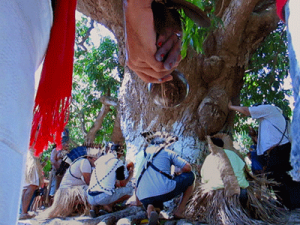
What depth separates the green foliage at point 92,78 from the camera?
9.09 m

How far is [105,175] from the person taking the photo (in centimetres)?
530

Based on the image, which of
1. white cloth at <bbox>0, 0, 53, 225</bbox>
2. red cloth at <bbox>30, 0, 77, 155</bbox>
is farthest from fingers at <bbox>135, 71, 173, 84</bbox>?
white cloth at <bbox>0, 0, 53, 225</bbox>

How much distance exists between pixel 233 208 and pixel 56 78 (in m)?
3.64

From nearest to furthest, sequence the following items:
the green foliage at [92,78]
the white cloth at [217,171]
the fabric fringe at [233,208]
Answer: the fabric fringe at [233,208]
the white cloth at [217,171]
the green foliage at [92,78]

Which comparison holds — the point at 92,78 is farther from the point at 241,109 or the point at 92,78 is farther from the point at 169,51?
the point at 169,51

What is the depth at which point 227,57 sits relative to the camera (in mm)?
5586

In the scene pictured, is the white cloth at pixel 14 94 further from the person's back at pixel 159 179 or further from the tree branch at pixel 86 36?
the tree branch at pixel 86 36

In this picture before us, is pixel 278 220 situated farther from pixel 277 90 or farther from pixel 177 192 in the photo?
pixel 277 90

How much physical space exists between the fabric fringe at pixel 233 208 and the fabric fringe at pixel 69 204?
222 centimetres

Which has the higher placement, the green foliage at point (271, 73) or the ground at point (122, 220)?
the green foliage at point (271, 73)

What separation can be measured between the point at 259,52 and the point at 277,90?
977 mm

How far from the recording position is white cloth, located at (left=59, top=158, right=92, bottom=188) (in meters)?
6.00

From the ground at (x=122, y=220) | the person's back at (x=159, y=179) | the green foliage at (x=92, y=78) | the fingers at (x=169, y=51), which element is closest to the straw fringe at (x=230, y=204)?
the ground at (x=122, y=220)

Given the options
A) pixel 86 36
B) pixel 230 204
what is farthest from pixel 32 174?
pixel 86 36
